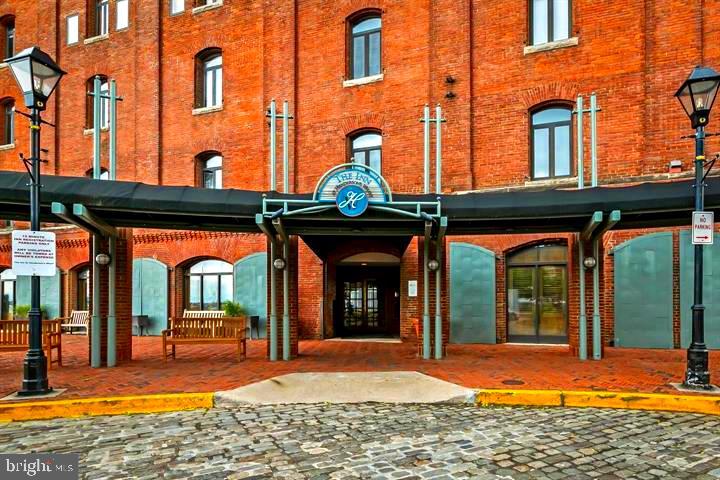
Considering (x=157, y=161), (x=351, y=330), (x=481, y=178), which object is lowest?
(x=351, y=330)

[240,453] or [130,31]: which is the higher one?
[130,31]

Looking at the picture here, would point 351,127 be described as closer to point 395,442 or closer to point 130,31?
point 130,31

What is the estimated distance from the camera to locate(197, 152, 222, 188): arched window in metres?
18.5

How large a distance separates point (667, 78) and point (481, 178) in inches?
208

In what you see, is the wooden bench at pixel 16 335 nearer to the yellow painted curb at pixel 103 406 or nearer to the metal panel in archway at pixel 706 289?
the yellow painted curb at pixel 103 406

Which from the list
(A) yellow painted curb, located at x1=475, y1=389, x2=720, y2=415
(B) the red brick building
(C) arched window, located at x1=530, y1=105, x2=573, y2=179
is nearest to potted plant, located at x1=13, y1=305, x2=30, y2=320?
(B) the red brick building

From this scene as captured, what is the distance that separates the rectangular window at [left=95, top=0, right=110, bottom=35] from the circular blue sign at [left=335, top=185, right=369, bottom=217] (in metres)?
16.6

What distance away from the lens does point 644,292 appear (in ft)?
44.1

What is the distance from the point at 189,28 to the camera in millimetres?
18984

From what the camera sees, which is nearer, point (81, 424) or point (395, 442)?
point (395, 442)

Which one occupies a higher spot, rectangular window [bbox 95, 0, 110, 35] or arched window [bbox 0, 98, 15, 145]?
rectangular window [bbox 95, 0, 110, 35]

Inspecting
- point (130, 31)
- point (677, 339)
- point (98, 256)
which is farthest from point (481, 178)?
point (130, 31)

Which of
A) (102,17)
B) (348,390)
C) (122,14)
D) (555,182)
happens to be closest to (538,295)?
(555,182)

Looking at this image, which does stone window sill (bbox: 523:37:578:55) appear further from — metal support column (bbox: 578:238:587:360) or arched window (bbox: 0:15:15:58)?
arched window (bbox: 0:15:15:58)
